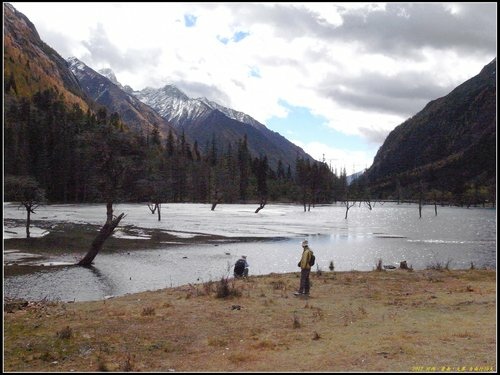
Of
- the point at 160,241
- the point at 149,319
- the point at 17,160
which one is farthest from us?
the point at 17,160

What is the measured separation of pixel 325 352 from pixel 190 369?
11.9 feet

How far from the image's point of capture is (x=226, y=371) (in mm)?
10797

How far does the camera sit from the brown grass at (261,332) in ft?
37.2

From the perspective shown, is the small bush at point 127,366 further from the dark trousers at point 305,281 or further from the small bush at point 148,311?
the dark trousers at point 305,281

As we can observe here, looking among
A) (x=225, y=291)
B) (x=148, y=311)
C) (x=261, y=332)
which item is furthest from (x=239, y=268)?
(x=261, y=332)

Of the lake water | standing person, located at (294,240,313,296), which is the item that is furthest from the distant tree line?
standing person, located at (294,240,313,296)

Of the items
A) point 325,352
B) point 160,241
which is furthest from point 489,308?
point 160,241

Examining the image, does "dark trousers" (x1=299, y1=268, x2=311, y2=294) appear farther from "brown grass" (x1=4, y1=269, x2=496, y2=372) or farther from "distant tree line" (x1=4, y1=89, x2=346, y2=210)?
"distant tree line" (x1=4, y1=89, x2=346, y2=210)

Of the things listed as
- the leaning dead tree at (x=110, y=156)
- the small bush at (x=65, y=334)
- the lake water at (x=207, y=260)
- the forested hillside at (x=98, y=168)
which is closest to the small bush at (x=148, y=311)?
the small bush at (x=65, y=334)

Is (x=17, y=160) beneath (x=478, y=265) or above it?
above

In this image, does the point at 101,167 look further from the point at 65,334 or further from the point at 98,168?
the point at 65,334

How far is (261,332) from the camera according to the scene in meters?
14.7

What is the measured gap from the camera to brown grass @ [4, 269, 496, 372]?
11.3 m

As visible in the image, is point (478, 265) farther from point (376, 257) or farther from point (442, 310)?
point (442, 310)
